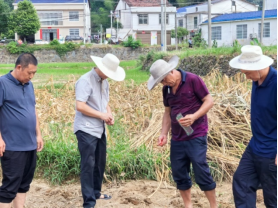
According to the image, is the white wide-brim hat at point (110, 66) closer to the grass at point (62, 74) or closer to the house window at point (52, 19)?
the grass at point (62, 74)

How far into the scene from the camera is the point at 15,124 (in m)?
4.38

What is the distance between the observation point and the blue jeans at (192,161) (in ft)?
15.4

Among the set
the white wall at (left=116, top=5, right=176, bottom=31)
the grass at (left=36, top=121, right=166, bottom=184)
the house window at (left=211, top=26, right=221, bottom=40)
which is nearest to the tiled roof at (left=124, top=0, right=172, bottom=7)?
the white wall at (left=116, top=5, right=176, bottom=31)

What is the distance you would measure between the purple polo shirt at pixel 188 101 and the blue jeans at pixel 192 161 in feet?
0.23

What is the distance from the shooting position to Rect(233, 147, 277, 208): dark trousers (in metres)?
3.98

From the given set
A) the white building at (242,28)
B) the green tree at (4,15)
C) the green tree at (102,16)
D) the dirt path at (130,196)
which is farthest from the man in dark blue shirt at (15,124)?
the green tree at (102,16)

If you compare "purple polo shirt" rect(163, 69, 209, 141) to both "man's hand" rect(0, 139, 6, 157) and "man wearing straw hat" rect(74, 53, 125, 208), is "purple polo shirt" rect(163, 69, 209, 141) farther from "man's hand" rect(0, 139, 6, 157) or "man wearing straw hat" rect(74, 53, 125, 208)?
"man's hand" rect(0, 139, 6, 157)

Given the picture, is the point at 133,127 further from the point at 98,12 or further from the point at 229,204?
the point at 98,12

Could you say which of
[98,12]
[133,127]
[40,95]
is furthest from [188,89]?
[98,12]

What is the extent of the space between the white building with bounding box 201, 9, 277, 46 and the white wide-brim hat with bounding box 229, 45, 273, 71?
114ft

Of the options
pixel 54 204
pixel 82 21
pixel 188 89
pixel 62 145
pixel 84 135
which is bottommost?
pixel 54 204

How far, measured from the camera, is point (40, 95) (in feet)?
39.2

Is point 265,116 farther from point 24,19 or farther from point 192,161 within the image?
point 24,19

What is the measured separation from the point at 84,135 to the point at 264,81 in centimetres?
200
